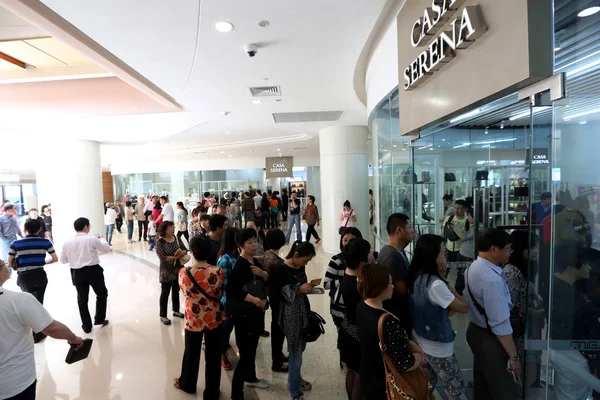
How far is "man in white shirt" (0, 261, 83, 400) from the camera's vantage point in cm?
211

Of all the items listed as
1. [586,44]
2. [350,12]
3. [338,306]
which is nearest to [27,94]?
[350,12]

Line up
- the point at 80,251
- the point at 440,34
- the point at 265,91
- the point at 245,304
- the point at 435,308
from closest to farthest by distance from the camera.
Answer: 1. the point at 435,308
2. the point at 440,34
3. the point at 245,304
4. the point at 80,251
5. the point at 265,91

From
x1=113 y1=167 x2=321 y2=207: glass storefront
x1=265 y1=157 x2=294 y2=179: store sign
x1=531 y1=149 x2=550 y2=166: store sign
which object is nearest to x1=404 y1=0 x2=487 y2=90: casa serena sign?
x1=531 y1=149 x2=550 y2=166: store sign

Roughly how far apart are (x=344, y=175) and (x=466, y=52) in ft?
25.3

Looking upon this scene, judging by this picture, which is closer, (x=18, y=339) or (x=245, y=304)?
(x=18, y=339)

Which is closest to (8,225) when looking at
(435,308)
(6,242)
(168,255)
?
(6,242)

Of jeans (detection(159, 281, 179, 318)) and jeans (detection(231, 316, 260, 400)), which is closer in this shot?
jeans (detection(231, 316, 260, 400))

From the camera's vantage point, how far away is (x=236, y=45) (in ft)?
14.0

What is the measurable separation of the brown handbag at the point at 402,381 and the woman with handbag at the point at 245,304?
141cm

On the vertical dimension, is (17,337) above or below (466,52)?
below

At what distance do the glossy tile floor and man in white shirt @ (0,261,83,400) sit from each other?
154cm

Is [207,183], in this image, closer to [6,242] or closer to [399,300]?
[6,242]

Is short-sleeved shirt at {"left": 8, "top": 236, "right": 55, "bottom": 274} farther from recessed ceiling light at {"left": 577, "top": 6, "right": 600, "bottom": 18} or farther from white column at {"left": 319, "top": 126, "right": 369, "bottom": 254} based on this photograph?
white column at {"left": 319, "top": 126, "right": 369, "bottom": 254}

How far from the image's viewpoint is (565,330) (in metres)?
1.88
